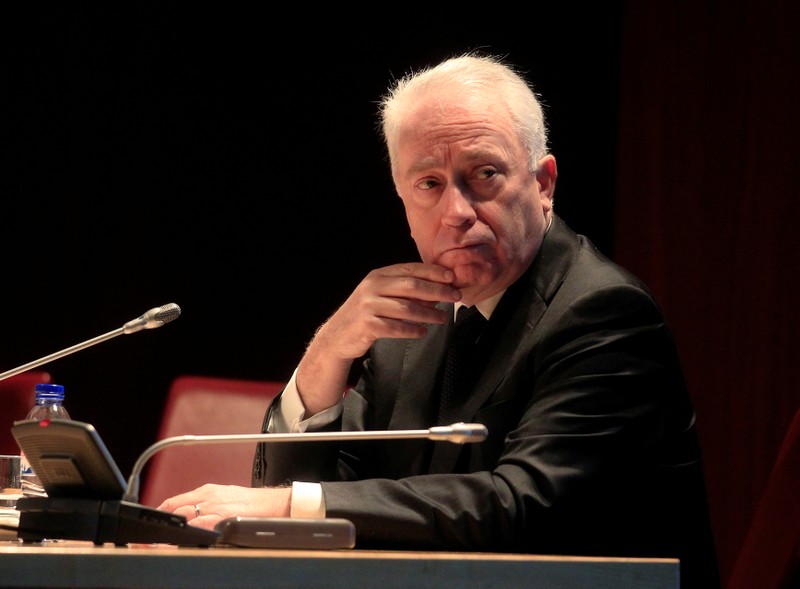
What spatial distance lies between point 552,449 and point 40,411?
50.9 inches

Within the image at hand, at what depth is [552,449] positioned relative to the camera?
170 cm

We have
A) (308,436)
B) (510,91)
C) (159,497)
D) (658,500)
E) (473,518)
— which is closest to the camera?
(308,436)

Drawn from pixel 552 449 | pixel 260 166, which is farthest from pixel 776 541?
pixel 260 166

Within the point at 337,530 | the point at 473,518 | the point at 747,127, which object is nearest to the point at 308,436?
the point at 337,530

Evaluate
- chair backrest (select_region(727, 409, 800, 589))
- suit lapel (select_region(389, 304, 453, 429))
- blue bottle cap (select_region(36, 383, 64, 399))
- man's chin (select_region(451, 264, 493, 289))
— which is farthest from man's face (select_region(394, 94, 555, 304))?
blue bottle cap (select_region(36, 383, 64, 399))

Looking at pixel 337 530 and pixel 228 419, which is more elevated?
pixel 337 530

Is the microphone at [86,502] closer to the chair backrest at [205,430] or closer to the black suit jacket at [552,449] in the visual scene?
the black suit jacket at [552,449]

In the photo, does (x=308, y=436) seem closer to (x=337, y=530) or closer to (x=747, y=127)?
(x=337, y=530)

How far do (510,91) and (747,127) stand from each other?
45.4 inches

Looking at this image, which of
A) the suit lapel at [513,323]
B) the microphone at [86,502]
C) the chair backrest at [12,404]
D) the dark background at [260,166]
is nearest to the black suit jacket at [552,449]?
the suit lapel at [513,323]

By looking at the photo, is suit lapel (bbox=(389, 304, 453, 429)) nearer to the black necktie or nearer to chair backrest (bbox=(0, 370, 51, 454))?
the black necktie

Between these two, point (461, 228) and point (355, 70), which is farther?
point (355, 70)

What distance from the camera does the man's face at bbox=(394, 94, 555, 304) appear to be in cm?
206

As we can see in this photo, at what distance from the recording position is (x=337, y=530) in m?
1.27
